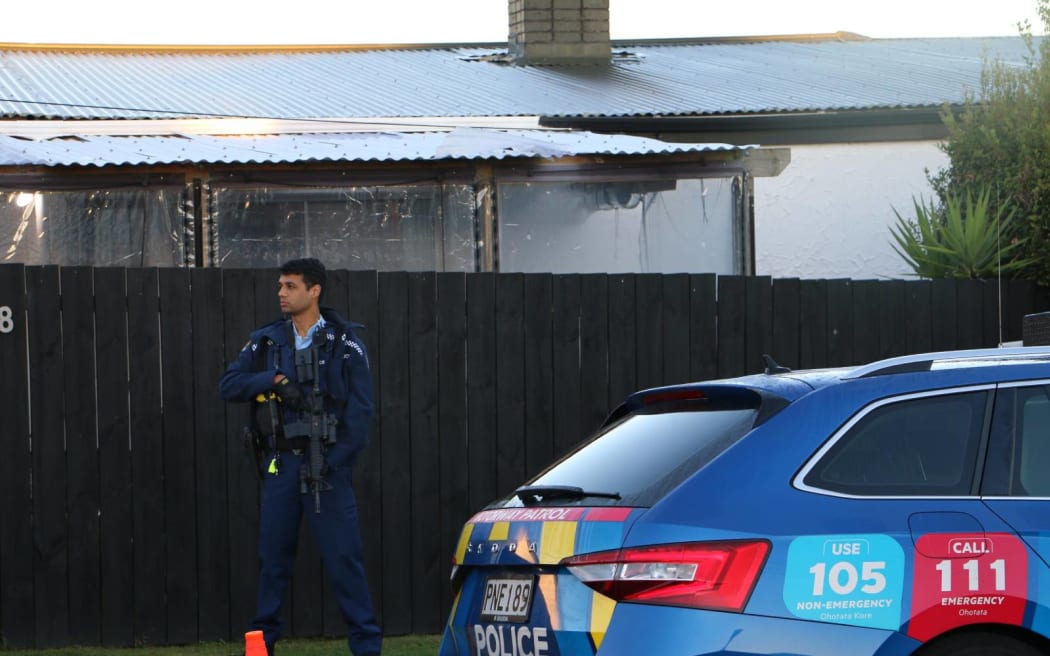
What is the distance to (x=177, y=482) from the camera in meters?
8.16

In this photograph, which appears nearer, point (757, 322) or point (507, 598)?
point (507, 598)

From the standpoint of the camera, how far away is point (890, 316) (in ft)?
31.0

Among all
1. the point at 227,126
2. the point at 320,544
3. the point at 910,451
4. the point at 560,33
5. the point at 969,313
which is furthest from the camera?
the point at 560,33

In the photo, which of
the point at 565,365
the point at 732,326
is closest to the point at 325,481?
the point at 565,365

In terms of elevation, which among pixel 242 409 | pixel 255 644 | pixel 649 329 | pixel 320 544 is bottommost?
pixel 255 644

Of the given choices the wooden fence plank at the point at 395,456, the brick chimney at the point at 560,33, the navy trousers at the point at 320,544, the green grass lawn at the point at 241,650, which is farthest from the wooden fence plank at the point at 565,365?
the brick chimney at the point at 560,33

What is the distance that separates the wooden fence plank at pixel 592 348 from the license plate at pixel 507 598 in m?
Result: 4.07

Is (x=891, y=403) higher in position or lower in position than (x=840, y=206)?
lower

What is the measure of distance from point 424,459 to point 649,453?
155 inches

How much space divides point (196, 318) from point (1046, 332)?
4.61 meters

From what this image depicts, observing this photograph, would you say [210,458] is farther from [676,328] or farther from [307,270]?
[676,328]

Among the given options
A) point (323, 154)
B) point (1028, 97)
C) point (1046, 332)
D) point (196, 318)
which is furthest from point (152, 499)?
point (1028, 97)

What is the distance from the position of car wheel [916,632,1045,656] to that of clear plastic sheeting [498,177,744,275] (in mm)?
7123

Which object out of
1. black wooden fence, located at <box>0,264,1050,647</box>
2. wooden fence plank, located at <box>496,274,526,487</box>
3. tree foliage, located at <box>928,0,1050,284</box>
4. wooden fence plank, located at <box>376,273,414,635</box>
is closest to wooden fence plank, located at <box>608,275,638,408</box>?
black wooden fence, located at <box>0,264,1050,647</box>
